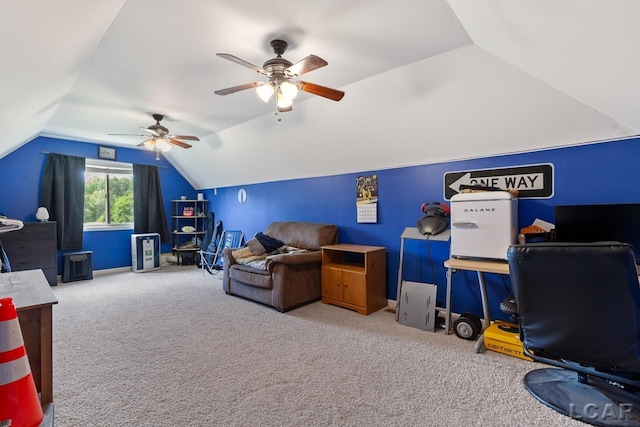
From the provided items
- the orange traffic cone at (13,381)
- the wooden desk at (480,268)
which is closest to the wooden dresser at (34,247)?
the orange traffic cone at (13,381)

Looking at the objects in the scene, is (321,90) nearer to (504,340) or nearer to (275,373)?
(275,373)

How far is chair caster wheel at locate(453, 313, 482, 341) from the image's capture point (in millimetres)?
2668

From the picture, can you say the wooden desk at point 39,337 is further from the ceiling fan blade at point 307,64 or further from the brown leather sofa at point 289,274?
the brown leather sofa at point 289,274

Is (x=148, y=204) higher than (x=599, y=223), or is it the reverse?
(x=148, y=204)

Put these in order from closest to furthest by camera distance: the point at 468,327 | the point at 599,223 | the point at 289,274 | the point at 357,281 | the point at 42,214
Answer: the point at 599,223 < the point at 468,327 < the point at 357,281 < the point at 289,274 < the point at 42,214

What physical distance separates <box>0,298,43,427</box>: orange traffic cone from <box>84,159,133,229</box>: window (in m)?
5.52

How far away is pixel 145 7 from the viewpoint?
1.95m

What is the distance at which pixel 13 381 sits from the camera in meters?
1.04

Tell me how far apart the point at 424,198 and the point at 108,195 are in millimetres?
5965

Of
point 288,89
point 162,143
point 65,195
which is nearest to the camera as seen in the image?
point 288,89

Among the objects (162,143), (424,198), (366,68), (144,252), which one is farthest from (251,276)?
(144,252)

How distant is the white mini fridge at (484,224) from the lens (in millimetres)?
2490

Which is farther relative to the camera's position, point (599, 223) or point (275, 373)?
point (599, 223)

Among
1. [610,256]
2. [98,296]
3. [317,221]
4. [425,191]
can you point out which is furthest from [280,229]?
[610,256]
